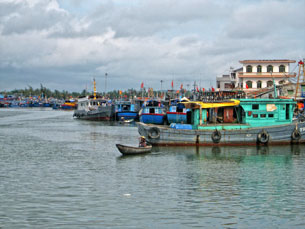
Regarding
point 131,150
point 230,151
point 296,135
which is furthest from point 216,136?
point 131,150

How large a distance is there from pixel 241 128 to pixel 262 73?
39043 mm

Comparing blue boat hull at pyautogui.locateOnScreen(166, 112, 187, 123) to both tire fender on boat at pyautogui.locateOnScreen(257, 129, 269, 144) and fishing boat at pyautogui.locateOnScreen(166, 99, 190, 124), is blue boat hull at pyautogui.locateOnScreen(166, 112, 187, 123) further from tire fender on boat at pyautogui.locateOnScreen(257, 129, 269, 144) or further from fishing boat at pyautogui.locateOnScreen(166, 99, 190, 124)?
tire fender on boat at pyautogui.locateOnScreen(257, 129, 269, 144)

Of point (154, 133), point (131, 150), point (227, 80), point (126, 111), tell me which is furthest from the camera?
point (227, 80)

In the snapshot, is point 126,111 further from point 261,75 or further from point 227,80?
point 261,75

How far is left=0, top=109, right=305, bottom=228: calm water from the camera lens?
18250 mm

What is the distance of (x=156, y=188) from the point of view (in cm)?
2380

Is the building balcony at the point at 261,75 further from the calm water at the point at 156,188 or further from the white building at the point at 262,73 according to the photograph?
the calm water at the point at 156,188

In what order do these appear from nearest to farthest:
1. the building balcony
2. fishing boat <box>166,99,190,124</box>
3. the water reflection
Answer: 1. the water reflection
2. fishing boat <box>166,99,190,124</box>
3. the building balcony

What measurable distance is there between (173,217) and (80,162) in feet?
53.4

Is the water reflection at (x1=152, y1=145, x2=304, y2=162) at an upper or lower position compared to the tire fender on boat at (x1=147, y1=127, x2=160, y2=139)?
lower

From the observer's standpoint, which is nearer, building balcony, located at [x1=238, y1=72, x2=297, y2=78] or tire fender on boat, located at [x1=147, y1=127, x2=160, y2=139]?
tire fender on boat, located at [x1=147, y1=127, x2=160, y2=139]

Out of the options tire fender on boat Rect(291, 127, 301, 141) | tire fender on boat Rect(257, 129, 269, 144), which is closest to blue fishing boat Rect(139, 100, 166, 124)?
tire fender on boat Rect(257, 129, 269, 144)

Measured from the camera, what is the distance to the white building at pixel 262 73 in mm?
75812

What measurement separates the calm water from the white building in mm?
38455
